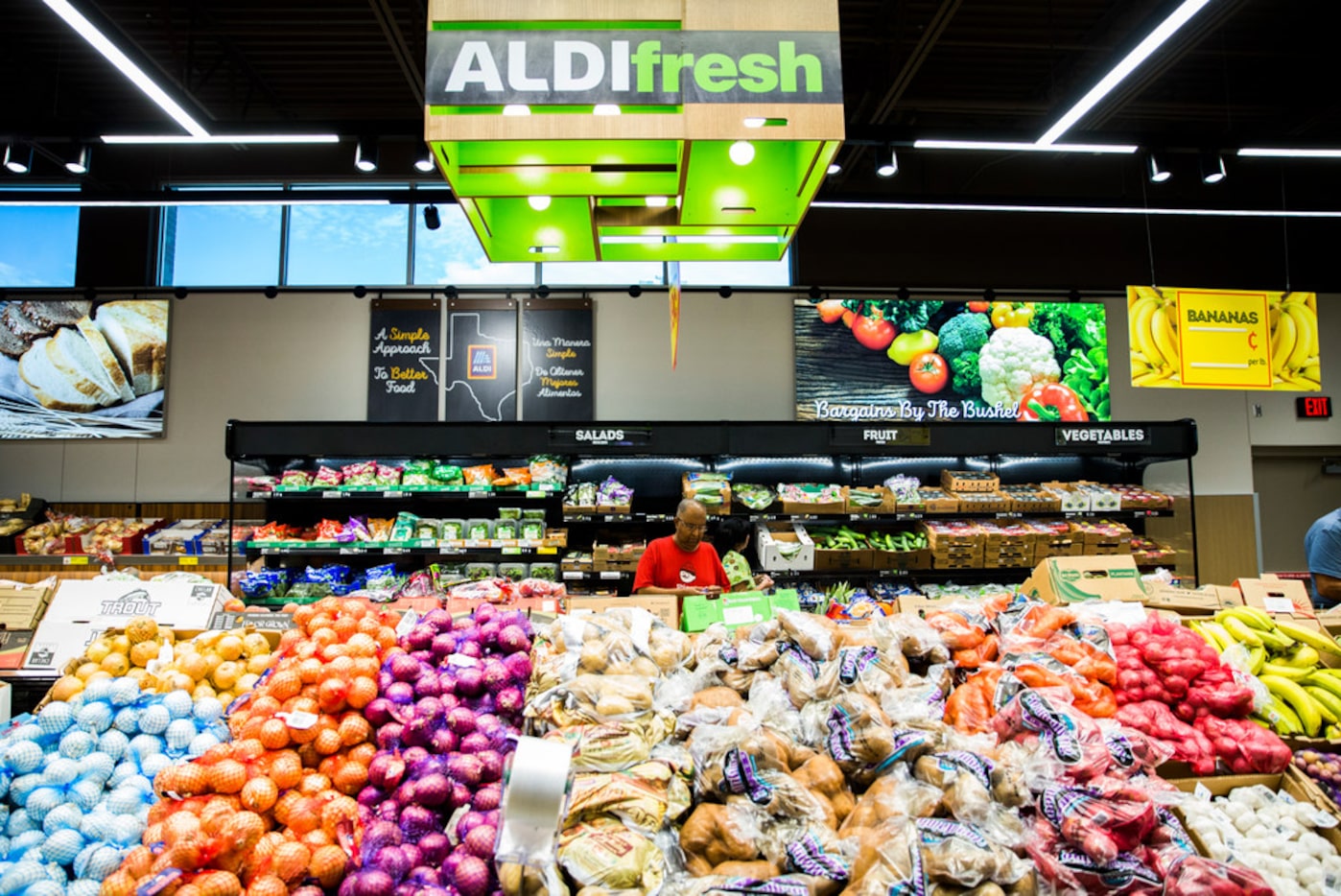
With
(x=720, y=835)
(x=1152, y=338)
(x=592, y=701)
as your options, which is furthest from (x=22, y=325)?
(x=1152, y=338)

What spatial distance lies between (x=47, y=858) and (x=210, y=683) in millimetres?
764

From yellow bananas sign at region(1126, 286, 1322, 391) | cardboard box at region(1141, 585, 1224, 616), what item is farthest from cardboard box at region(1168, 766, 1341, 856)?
yellow bananas sign at region(1126, 286, 1322, 391)

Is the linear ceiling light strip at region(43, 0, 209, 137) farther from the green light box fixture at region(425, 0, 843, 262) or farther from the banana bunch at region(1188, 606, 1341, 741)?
the banana bunch at region(1188, 606, 1341, 741)

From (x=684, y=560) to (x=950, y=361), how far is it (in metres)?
4.17

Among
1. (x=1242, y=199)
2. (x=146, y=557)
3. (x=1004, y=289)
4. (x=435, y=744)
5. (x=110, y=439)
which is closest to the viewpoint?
(x=435, y=744)

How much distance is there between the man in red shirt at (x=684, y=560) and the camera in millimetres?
4102

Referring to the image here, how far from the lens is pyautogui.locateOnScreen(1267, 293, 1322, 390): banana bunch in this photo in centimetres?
514

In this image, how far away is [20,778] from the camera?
190 cm

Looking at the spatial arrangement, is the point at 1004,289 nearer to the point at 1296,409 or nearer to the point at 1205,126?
the point at 1205,126

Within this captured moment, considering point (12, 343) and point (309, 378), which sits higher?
point (12, 343)

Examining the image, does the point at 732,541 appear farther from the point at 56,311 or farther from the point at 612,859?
the point at 56,311

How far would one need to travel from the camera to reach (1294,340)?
5.14m

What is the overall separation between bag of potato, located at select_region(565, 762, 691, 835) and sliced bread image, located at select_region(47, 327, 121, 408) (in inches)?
300

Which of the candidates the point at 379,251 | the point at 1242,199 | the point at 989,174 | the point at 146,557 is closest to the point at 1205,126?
the point at 1242,199
